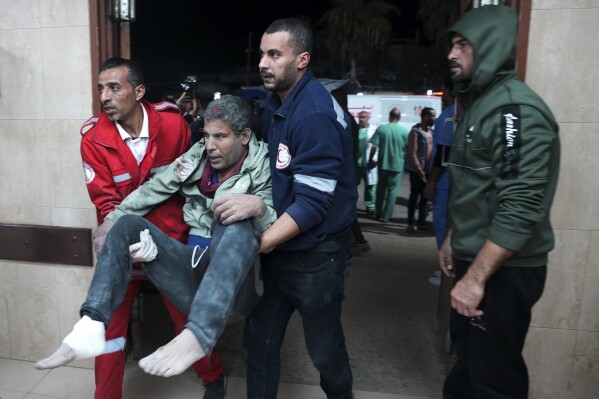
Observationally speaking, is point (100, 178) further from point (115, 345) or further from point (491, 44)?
point (491, 44)

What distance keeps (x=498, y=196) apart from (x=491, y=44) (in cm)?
57

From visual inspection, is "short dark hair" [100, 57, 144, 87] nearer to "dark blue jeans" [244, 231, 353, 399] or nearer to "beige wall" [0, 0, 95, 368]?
"beige wall" [0, 0, 95, 368]

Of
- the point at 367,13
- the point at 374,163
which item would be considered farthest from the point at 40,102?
the point at 367,13

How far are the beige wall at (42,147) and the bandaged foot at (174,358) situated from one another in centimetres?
143

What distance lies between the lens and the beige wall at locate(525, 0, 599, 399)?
245 centimetres

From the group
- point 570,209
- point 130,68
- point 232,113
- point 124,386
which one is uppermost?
point 130,68

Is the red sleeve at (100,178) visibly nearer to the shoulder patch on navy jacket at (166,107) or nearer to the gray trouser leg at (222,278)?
the shoulder patch on navy jacket at (166,107)

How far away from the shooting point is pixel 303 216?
Answer: 2.08 meters

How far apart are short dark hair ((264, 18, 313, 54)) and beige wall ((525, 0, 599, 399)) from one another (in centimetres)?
110

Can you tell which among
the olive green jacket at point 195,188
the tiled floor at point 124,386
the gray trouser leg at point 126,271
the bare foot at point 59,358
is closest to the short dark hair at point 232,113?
the olive green jacket at point 195,188

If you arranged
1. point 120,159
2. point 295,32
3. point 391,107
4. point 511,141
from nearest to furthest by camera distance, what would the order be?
point 511,141, point 295,32, point 120,159, point 391,107

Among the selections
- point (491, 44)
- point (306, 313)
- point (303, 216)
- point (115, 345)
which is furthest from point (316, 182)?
point (115, 345)

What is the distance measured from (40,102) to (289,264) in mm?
1822

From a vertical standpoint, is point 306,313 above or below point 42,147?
below
